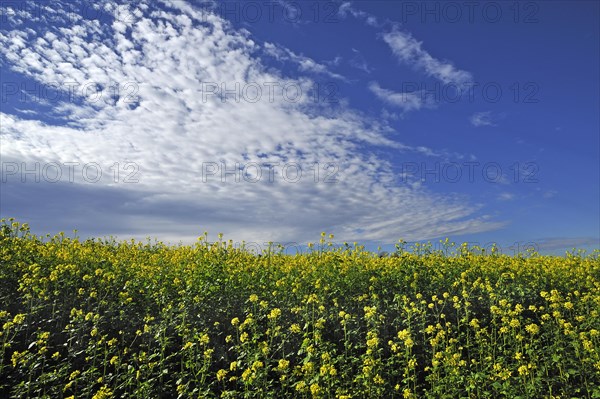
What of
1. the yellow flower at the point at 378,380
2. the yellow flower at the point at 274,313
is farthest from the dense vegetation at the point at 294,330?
the yellow flower at the point at 274,313

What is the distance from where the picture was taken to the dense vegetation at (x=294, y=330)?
6176 millimetres

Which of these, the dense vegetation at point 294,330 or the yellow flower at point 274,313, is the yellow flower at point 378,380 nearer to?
the dense vegetation at point 294,330

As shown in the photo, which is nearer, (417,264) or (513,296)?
(513,296)

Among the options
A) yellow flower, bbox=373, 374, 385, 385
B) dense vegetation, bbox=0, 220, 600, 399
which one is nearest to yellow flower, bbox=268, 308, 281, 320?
dense vegetation, bbox=0, 220, 600, 399

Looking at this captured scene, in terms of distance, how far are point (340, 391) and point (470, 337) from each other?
9.81ft

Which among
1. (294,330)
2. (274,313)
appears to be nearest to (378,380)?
(294,330)

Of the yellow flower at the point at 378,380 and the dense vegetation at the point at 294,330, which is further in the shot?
the dense vegetation at the point at 294,330

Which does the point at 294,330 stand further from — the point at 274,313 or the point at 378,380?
the point at 378,380

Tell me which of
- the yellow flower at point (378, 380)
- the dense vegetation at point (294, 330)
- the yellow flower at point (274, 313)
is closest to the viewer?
the yellow flower at point (378, 380)

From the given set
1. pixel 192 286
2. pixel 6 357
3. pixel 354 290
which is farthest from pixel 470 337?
pixel 6 357

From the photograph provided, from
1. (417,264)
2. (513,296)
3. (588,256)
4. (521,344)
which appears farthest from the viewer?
(588,256)

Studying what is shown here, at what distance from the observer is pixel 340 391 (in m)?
5.79

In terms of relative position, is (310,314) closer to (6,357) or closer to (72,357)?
(72,357)

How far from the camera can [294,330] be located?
21.8 feet
